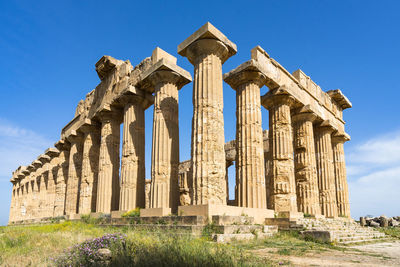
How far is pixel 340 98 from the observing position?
2352cm

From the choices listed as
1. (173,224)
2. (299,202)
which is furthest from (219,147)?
(299,202)

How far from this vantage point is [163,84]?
15391mm

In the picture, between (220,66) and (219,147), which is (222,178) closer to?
(219,147)

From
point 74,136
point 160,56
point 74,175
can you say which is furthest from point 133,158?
point 74,136

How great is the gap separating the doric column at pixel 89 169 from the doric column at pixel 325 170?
14.8 meters

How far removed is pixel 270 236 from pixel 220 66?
284 inches

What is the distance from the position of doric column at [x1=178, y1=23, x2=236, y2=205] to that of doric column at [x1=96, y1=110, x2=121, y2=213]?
7811 millimetres

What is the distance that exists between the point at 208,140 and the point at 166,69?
4.76 m

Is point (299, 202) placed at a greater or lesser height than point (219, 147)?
lesser

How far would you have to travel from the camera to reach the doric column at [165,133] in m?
14.0

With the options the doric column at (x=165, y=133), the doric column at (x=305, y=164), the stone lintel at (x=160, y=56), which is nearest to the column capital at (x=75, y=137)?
the doric column at (x=165, y=133)

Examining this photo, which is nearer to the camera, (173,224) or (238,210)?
(173,224)

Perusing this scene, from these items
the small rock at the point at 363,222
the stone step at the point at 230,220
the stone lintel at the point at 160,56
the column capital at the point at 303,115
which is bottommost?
the small rock at the point at 363,222

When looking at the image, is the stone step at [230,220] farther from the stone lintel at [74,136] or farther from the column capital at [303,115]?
the stone lintel at [74,136]
